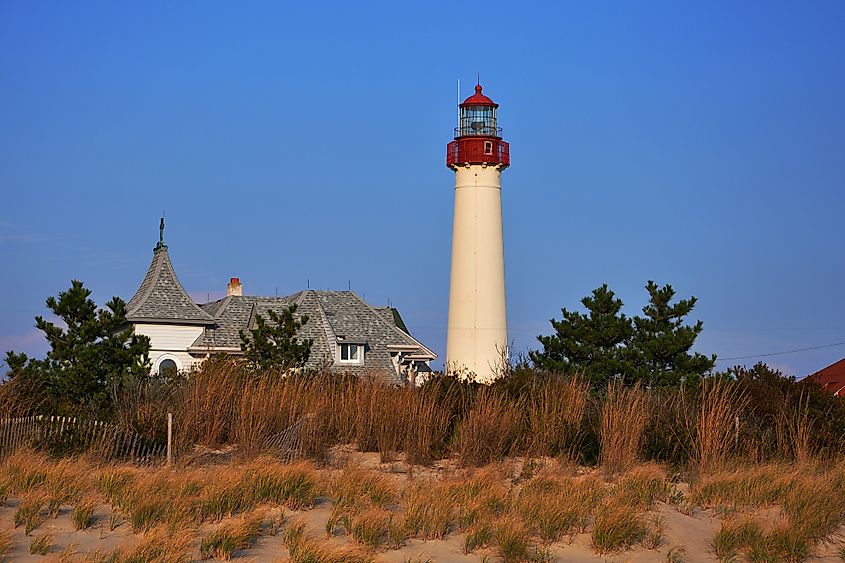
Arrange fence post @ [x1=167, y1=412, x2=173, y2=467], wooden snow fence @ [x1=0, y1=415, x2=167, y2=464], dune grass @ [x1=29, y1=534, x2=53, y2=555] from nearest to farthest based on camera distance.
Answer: dune grass @ [x1=29, y1=534, x2=53, y2=555] → wooden snow fence @ [x1=0, y1=415, x2=167, y2=464] → fence post @ [x1=167, y1=412, x2=173, y2=467]

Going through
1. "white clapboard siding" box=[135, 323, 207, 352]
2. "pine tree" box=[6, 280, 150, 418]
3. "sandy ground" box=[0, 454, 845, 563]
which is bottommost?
"sandy ground" box=[0, 454, 845, 563]

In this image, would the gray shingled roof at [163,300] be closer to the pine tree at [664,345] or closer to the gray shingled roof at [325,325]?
the gray shingled roof at [325,325]

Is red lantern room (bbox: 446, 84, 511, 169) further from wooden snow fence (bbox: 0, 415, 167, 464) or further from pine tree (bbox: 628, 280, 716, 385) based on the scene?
wooden snow fence (bbox: 0, 415, 167, 464)

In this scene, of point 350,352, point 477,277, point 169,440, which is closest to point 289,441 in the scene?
point 169,440

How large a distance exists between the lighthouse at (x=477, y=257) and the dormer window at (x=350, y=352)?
439 centimetres

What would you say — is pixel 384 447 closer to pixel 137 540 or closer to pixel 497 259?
pixel 137 540

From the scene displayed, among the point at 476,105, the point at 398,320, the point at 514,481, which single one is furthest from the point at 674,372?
the point at 398,320

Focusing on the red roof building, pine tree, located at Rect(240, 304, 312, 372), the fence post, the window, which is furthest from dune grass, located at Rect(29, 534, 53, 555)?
the window

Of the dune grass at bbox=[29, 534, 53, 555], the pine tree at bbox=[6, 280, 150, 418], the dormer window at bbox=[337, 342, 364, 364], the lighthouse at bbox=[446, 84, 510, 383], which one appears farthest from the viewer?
the dormer window at bbox=[337, 342, 364, 364]

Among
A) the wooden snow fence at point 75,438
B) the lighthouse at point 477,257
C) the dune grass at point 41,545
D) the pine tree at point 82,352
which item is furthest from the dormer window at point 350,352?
the dune grass at point 41,545

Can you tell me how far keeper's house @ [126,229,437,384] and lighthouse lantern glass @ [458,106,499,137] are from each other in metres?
8.67

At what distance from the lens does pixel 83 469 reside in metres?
13.8

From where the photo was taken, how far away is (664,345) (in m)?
31.2

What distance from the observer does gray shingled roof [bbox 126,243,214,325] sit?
40875mm
